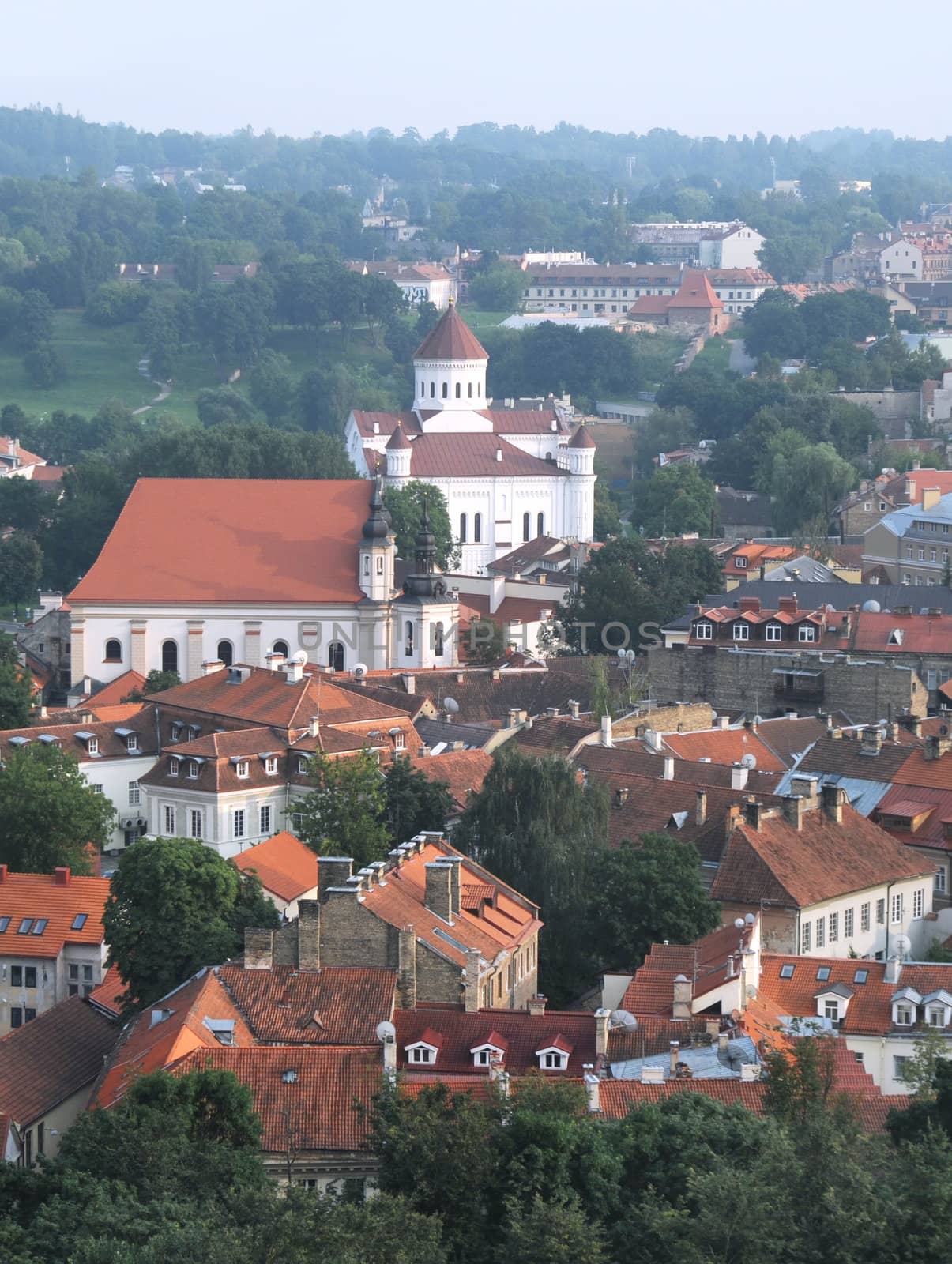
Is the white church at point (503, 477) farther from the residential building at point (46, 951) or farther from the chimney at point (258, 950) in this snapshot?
the chimney at point (258, 950)

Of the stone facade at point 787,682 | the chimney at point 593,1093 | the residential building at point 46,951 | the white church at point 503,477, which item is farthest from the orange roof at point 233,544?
the chimney at point 593,1093

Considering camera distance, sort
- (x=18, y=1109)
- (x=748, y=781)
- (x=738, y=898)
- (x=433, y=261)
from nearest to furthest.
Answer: (x=18, y=1109)
(x=738, y=898)
(x=748, y=781)
(x=433, y=261)

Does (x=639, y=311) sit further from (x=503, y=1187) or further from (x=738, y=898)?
(x=503, y=1187)

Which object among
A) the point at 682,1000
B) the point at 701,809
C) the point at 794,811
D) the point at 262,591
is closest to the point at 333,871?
the point at 682,1000

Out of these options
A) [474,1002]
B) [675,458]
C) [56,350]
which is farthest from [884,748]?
[56,350]

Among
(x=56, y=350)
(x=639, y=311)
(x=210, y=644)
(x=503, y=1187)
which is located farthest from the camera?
(x=639, y=311)

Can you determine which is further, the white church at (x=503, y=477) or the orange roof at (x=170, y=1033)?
the white church at (x=503, y=477)

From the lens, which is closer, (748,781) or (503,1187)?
(503,1187)
